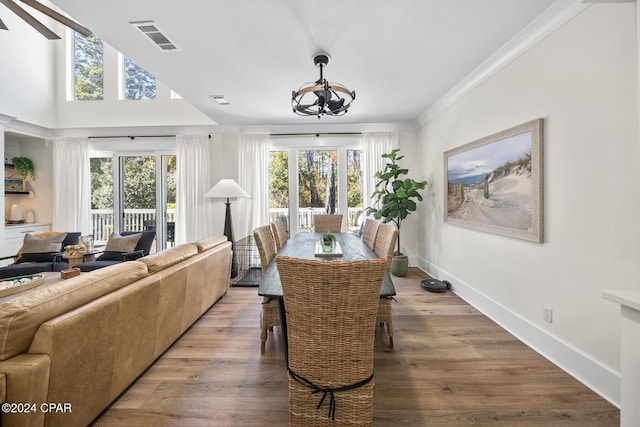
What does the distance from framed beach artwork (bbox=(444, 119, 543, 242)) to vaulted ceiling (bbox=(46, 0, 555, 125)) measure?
87 cm

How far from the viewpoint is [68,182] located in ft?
16.3

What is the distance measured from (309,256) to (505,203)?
193 centimetres

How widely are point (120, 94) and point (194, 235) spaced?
122 inches

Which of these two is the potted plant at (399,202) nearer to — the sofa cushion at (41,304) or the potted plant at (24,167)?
the sofa cushion at (41,304)

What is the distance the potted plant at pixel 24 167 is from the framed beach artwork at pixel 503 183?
23.6 feet

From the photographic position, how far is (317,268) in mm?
1173

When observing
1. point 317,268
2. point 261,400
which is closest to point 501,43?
point 317,268

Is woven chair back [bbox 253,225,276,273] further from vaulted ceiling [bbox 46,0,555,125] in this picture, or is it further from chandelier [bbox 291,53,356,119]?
vaulted ceiling [bbox 46,0,555,125]

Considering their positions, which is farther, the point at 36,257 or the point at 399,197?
the point at 399,197

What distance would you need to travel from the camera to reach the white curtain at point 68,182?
195 inches

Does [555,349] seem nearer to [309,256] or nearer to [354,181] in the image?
[309,256]

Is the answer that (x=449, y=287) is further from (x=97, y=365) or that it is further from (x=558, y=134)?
(x=97, y=365)

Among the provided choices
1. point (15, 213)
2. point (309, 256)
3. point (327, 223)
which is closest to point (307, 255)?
point (309, 256)

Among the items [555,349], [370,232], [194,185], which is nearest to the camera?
[555,349]
